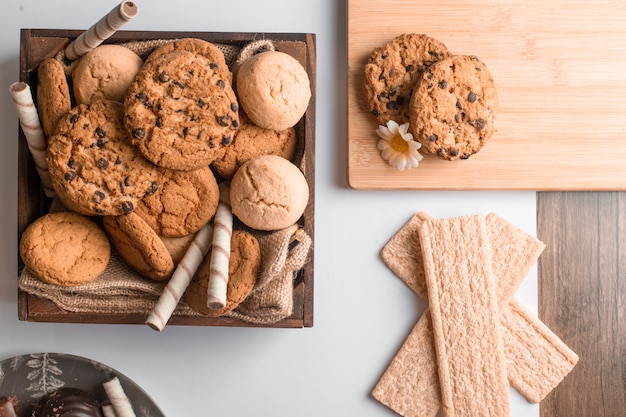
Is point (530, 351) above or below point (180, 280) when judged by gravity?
below

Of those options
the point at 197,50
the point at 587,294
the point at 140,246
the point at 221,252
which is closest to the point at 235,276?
the point at 221,252

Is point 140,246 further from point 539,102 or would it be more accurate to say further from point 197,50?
point 539,102

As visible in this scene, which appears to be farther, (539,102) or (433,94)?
(539,102)

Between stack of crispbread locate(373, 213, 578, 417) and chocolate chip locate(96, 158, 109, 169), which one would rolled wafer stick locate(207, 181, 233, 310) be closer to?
chocolate chip locate(96, 158, 109, 169)

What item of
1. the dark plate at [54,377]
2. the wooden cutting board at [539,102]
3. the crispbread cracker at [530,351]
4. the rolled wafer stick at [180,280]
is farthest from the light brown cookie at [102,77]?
the crispbread cracker at [530,351]

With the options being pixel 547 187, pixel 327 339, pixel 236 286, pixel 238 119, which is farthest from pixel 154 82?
pixel 547 187

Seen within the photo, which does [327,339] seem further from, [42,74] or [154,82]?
[42,74]
